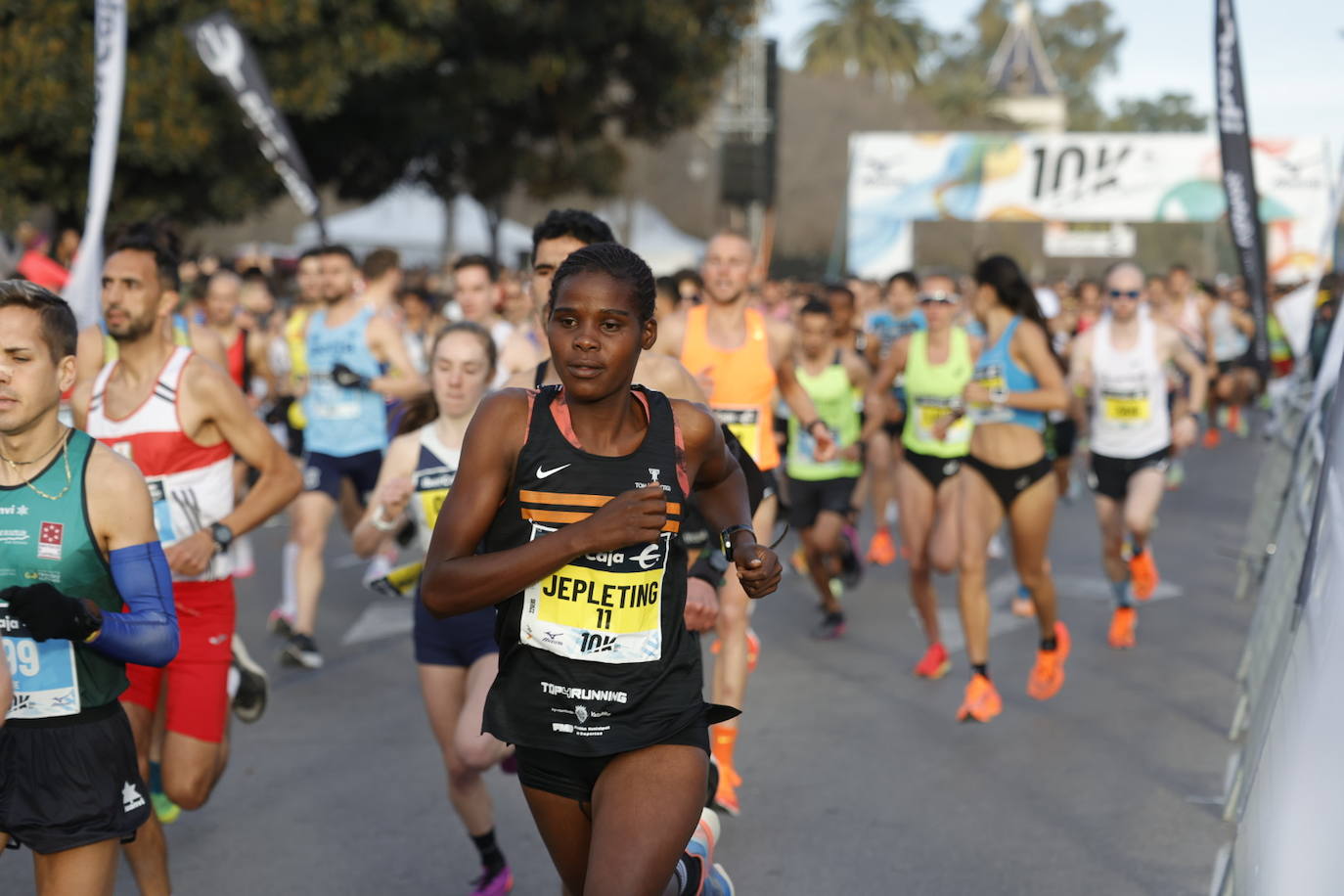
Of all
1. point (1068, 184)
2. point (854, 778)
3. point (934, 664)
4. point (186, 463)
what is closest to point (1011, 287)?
point (934, 664)

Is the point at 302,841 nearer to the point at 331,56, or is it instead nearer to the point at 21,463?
the point at 21,463

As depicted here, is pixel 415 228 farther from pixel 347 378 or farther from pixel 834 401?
pixel 347 378

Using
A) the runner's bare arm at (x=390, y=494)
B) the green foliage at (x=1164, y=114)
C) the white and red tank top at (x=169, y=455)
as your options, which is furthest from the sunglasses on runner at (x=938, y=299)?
the green foliage at (x=1164, y=114)

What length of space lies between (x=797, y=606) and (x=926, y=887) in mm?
4824

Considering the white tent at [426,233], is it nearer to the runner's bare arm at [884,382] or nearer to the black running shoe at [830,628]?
the runner's bare arm at [884,382]

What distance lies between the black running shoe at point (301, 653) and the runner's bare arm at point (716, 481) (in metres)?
4.76

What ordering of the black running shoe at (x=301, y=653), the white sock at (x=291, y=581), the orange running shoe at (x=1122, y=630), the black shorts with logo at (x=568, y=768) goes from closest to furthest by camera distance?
the black shorts with logo at (x=568, y=768), the black running shoe at (x=301, y=653), the white sock at (x=291, y=581), the orange running shoe at (x=1122, y=630)

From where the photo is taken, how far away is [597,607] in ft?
10.2

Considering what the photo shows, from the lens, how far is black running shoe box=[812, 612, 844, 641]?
28.8 feet

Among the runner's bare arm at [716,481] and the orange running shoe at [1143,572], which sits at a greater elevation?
the runner's bare arm at [716,481]

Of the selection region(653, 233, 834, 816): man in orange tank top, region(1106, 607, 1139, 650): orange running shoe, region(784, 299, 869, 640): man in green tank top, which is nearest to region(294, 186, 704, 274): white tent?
region(784, 299, 869, 640): man in green tank top

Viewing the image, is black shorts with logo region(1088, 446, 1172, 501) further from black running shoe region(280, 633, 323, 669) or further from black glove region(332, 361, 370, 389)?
black running shoe region(280, 633, 323, 669)

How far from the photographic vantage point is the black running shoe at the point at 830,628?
28.8ft

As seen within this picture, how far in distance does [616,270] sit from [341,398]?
5.95 m
